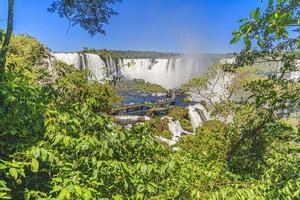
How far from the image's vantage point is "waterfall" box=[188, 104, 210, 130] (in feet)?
107

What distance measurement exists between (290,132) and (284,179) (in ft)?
13.5

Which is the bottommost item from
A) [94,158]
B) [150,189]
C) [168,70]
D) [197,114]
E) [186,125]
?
[168,70]

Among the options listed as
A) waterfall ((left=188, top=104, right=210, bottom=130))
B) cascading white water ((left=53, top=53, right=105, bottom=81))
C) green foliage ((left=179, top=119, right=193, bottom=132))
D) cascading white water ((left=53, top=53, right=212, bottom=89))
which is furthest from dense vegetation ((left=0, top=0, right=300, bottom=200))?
cascading white water ((left=53, top=53, right=212, bottom=89))

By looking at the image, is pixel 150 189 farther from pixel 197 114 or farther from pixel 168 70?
pixel 168 70

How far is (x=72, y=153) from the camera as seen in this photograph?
9.56ft

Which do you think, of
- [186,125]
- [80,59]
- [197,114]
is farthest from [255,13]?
[80,59]

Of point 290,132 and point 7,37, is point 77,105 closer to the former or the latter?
point 7,37

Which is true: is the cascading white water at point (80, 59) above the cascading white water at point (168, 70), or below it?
above

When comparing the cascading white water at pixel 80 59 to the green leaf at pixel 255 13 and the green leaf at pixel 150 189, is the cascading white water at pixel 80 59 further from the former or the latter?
the green leaf at pixel 255 13

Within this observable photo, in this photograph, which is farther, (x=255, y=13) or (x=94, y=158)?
(x=94, y=158)

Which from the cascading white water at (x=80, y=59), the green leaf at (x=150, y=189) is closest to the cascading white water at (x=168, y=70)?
the cascading white water at (x=80, y=59)

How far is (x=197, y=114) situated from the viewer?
33.5 meters

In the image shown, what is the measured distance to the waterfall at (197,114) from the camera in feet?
107

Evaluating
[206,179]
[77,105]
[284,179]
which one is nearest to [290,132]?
[284,179]
